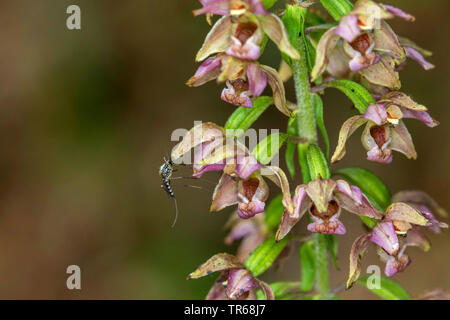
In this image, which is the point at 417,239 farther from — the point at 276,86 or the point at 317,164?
the point at 276,86

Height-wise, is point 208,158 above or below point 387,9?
below

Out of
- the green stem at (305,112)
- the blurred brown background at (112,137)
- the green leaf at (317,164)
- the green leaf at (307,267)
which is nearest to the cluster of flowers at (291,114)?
the green leaf at (317,164)

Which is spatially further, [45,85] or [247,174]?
[45,85]

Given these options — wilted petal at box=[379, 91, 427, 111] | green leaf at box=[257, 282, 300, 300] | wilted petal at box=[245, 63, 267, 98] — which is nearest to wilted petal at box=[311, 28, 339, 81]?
wilted petal at box=[245, 63, 267, 98]

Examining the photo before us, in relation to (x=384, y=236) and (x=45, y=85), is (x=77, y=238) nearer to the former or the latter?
(x=45, y=85)
